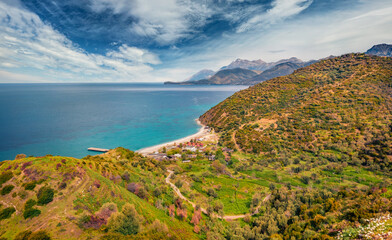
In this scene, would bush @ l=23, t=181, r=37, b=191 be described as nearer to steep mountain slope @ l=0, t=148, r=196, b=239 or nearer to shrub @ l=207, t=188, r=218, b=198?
steep mountain slope @ l=0, t=148, r=196, b=239

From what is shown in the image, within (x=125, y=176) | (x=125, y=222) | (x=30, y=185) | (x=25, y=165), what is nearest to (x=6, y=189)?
(x=30, y=185)

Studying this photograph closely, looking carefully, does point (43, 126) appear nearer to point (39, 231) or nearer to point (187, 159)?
point (187, 159)

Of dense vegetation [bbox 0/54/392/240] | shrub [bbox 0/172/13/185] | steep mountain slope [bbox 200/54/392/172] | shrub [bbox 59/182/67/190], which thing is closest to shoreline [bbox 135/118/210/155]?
steep mountain slope [bbox 200/54/392/172]

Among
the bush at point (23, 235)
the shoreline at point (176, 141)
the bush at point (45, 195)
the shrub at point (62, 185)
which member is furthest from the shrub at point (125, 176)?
the shoreline at point (176, 141)

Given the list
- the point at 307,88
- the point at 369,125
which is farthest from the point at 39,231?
the point at 307,88

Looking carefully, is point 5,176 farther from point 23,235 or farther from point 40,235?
point 40,235

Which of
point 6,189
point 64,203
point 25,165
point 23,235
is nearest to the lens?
point 23,235

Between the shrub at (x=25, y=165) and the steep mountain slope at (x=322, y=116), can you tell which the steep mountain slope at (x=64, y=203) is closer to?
the shrub at (x=25, y=165)
